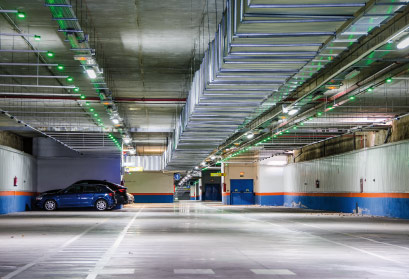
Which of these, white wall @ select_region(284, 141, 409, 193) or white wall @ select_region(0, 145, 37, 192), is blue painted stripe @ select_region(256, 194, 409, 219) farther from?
white wall @ select_region(0, 145, 37, 192)

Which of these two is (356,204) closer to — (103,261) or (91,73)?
(91,73)

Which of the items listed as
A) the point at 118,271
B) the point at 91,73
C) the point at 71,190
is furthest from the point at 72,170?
the point at 118,271

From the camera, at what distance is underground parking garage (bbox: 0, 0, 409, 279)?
357 inches

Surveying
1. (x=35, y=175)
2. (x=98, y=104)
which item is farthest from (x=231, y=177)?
(x=98, y=104)

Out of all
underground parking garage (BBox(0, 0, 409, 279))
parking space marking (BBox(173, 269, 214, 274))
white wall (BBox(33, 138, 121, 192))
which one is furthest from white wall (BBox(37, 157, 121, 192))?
parking space marking (BBox(173, 269, 214, 274))

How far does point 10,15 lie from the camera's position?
46.5 ft

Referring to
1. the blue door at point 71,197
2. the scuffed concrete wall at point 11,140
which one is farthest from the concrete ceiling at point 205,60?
the scuffed concrete wall at point 11,140

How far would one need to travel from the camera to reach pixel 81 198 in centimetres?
3281

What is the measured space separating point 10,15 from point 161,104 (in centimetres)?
1348

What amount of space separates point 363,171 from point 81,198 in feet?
47.8

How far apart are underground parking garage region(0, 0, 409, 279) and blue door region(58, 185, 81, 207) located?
0.08 metres

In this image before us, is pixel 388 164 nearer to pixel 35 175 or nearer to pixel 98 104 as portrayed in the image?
pixel 98 104

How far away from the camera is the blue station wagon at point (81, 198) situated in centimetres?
3284

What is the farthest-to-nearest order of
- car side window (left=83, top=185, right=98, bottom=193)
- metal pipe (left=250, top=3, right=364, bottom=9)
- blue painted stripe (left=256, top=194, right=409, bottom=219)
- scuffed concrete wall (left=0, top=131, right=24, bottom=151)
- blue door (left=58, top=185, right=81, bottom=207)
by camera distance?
scuffed concrete wall (left=0, top=131, right=24, bottom=151) < car side window (left=83, top=185, right=98, bottom=193) < blue door (left=58, top=185, right=81, bottom=207) < blue painted stripe (left=256, top=194, right=409, bottom=219) < metal pipe (left=250, top=3, right=364, bottom=9)
